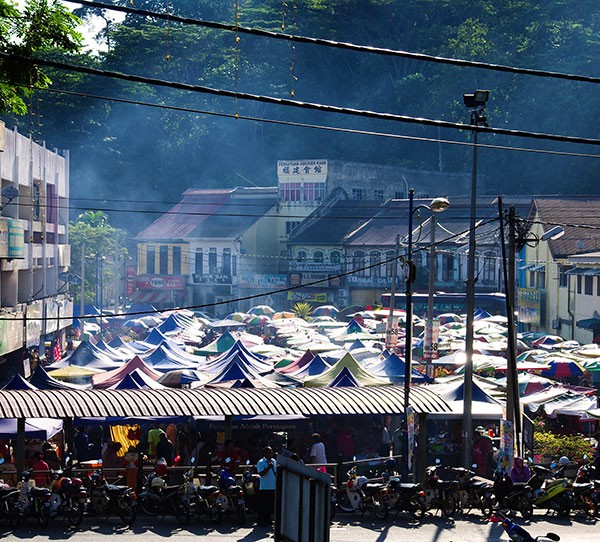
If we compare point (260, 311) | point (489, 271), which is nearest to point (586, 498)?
point (260, 311)

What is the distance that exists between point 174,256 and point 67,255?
28731mm

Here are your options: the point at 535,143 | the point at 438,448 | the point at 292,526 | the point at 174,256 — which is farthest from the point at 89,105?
the point at 292,526

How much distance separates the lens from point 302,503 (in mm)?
7746

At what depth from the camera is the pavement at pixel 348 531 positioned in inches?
608

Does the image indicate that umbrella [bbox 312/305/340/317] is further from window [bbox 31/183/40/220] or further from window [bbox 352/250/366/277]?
window [bbox 31/183/40/220]

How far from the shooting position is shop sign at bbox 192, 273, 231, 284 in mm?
78625

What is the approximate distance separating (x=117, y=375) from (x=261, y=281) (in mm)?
50595

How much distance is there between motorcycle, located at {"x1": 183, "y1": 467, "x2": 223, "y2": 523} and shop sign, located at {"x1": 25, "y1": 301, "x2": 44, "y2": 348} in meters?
21.9

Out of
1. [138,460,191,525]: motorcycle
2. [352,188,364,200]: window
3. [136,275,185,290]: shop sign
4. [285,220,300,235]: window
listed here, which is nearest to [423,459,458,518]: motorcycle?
[138,460,191,525]: motorcycle

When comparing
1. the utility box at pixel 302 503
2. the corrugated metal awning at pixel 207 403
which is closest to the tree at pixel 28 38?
the corrugated metal awning at pixel 207 403

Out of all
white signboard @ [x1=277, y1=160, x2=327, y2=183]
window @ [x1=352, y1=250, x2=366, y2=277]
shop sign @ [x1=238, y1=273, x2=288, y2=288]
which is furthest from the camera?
white signboard @ [x1=277, y1=160, x2=327, y2=183]

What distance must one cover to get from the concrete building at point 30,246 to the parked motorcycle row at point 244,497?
44.1 feet

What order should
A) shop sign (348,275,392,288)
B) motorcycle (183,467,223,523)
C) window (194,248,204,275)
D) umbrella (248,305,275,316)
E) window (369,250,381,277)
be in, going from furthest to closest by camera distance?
window (194,248,204,275) < shop sign (348,275,392,288) < window (369,250,381,277) < umbrella (248,305,275,316) < motorcycle (183,467,223,523)

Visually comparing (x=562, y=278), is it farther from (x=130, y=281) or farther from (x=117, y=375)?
(x=130, y=281)
